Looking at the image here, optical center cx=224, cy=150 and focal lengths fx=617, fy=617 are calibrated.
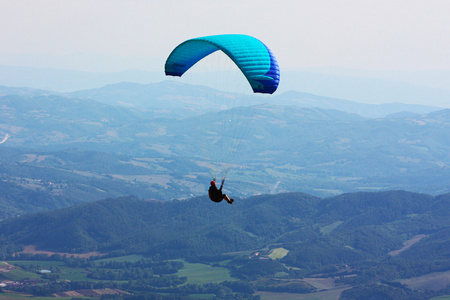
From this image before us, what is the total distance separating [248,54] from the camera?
179ft

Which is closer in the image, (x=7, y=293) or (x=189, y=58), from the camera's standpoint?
(x=189, y=58)

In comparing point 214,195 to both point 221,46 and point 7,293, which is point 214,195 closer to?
point 221,46

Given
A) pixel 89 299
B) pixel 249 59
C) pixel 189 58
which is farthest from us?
pixel 89 299

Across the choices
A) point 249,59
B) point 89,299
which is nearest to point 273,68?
point 249,59

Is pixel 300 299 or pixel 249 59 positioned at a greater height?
pixel 249 59

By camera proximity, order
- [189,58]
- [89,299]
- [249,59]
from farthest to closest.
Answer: [89,299], [189,58], [249,59]

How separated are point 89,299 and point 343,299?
81.0 metres

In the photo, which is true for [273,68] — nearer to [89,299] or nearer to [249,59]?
[249,59]

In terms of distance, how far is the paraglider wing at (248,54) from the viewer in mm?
52625

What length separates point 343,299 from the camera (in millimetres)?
199750

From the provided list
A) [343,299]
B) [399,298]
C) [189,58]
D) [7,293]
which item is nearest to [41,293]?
[7,293]

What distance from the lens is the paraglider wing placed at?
52.6 metres

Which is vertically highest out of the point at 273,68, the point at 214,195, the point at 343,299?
the point at 273,68

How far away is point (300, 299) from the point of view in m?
199
